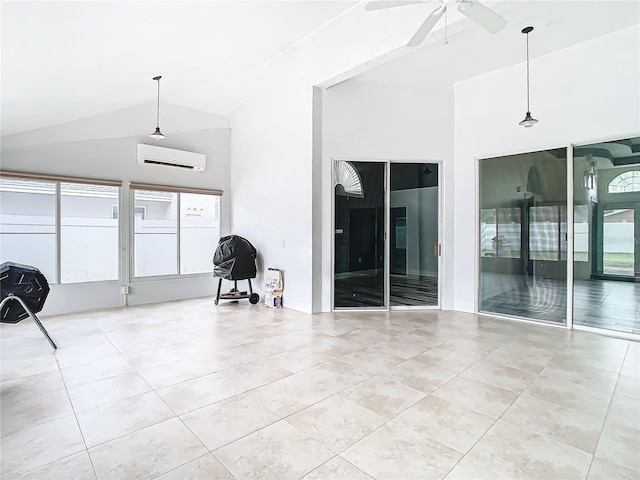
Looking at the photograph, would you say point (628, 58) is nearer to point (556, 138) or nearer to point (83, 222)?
point (556, 138)

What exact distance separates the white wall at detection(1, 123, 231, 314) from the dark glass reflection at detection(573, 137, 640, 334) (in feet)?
20.3

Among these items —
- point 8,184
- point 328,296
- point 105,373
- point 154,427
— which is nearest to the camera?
point 154,427

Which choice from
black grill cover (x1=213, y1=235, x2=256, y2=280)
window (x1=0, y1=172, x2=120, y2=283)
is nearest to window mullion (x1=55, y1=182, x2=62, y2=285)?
window (x1=0, y1=172, x2=120, y2=283)

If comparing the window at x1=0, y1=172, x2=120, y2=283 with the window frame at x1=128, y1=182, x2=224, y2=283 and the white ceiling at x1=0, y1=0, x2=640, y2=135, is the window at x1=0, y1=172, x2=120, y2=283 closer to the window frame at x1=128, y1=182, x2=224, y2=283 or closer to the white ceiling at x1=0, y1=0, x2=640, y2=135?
the window frame at x1=128, y1=182, x2=224, y2=283

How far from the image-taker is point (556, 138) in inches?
185

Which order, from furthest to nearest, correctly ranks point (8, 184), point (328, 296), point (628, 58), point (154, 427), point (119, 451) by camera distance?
1. point (328, 296)
2. point (8, 184)
3. point (628, 58)
4. point (154, 427)
5. point (119, 451)

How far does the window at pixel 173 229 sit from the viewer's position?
20.5ft

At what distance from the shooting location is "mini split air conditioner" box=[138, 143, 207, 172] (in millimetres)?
6016

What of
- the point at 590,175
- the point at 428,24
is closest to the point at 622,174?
the point at 590,175

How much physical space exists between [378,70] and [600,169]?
10.9 feet

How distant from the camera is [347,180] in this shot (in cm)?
570

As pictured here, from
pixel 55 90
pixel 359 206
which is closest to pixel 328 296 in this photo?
pixel 359 206

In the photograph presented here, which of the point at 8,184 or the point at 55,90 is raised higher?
the point at 55,90

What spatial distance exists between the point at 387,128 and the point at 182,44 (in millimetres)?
3248
